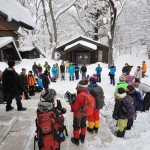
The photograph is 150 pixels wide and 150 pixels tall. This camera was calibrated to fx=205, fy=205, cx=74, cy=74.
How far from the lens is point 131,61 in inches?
1371

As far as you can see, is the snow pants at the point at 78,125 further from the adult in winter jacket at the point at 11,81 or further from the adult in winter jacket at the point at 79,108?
the adult in winter jacket at the point at 11,81

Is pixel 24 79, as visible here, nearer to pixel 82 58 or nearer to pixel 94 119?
pixel 94 119

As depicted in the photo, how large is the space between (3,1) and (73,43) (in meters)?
23.1

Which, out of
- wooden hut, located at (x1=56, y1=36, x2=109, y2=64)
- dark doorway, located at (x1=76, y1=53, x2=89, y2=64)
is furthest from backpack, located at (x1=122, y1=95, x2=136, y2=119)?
dark doorway, located at (x1=76, y1=53, x2=89, y2=64)

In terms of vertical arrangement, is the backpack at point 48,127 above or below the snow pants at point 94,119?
above

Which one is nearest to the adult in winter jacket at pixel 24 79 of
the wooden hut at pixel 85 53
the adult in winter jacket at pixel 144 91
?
the adult in winter jacket at pixel 144 91

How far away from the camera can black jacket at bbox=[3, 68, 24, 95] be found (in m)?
6.50

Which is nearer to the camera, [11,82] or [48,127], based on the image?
[48,127]

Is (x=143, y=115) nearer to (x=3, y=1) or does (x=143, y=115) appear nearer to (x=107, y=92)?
(x=107, y=92)

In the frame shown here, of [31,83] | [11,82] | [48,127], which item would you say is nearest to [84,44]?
[31,83]

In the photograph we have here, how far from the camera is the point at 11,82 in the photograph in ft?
21.5

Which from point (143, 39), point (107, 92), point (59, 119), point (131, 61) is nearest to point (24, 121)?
point (59, 119)

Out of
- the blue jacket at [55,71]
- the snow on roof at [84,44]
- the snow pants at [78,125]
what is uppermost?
the snow on roof at [84,44]

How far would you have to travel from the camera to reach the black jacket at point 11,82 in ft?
21.3
